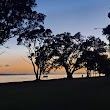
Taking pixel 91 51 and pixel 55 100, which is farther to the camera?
A: pixel 91 51

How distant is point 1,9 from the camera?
36.2 m

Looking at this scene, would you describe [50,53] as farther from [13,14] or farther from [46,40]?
[13,14]

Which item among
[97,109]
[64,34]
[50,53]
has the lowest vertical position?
[97,109]

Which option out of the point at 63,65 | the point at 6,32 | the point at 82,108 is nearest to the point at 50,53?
the point at 63,65

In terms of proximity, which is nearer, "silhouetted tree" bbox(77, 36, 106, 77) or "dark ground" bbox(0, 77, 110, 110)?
"dark ground" bbox(0, 77, 110, 110)

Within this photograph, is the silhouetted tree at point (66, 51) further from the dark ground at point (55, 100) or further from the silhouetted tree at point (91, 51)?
the dark ground at point (55, 100)

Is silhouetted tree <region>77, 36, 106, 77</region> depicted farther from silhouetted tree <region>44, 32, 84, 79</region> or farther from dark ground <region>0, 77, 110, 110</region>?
dark ground <region>0, 77, 110, 110</region>

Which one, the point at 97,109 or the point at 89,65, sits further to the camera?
the point at 89,65

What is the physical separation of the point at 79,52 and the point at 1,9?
48.7 meters

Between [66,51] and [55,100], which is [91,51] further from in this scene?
[55,100]

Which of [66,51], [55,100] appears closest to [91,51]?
[66,51]

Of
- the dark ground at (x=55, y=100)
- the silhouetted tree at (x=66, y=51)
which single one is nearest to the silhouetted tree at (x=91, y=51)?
the silhouetted tree at (x=66, y=51)

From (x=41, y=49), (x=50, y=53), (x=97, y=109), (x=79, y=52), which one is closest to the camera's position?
(x=97, y=109)

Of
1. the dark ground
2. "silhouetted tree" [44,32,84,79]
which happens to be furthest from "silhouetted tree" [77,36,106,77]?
the dark ground
